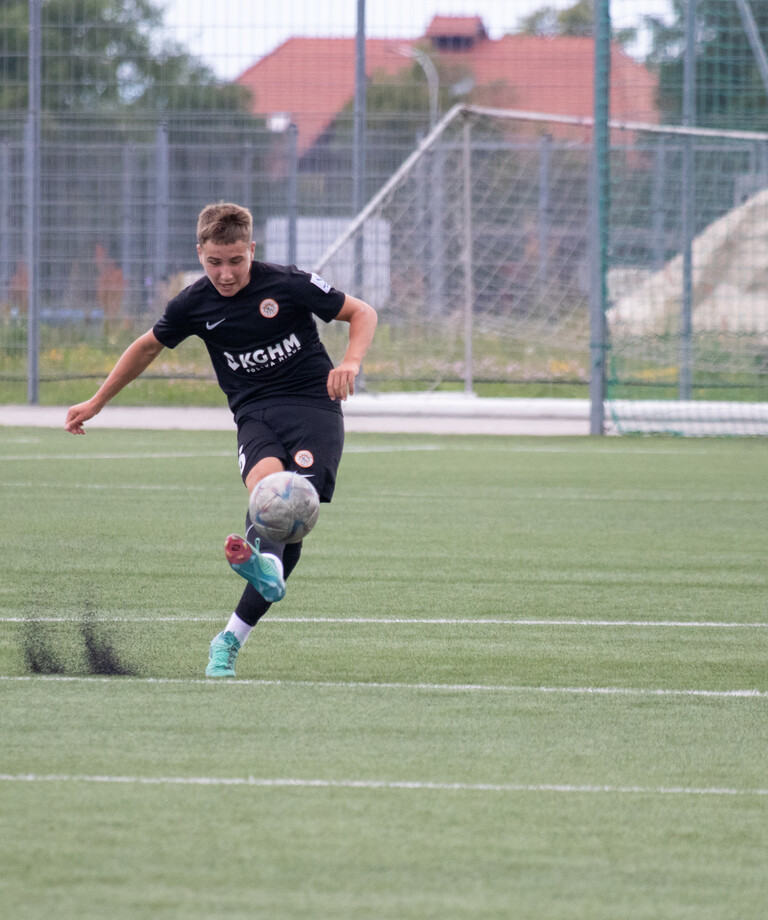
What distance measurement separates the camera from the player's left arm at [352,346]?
5.16 metres

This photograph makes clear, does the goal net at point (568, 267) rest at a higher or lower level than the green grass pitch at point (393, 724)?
higher

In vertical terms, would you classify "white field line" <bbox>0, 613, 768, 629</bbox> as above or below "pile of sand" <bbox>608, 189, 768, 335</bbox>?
below

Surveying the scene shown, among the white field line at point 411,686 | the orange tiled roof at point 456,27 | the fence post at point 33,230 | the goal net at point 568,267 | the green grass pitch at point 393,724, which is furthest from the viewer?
the fence post at point 33,230

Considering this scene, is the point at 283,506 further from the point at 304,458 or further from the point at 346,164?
the point at 346,164

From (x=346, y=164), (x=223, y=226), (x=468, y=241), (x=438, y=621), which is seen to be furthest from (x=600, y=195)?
(x=223, y=226)

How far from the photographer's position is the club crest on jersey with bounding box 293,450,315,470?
547 cm

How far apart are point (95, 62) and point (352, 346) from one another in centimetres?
1447

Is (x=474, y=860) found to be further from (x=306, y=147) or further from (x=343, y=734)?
(x=306, y=147)

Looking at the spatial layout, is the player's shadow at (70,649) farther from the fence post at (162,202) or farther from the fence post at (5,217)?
the fence post at (5,217)

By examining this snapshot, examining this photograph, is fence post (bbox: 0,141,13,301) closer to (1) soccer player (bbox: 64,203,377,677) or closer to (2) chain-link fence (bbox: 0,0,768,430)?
(2) chain-link fence (bbox: 0,0,768,430)

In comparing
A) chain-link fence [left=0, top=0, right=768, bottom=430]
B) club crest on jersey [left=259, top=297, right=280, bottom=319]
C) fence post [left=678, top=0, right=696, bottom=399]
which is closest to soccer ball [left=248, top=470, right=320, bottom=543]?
club crest on jersey [left=259, top=297, right=280, bottom=319]

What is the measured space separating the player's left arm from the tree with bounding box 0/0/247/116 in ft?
45.1

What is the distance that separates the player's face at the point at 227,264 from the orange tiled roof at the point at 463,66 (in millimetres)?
13211

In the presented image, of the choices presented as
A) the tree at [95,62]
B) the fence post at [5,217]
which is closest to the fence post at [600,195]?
the tree at [95,62]
